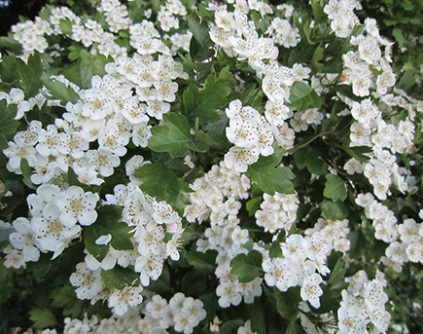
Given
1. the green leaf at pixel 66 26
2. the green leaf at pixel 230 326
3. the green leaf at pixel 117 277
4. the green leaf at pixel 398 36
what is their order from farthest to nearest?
the green leaf at pixel 398 36 → the green leaf at pixel 66 26 → the green leaf at pixel 230 326 → the green leaf at pixel 117 277

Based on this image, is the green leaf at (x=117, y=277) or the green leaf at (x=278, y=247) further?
the green leaf at (x=278, y=247)

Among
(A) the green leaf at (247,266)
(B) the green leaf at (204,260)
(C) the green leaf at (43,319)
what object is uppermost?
(A) the green leaf at (247,266)

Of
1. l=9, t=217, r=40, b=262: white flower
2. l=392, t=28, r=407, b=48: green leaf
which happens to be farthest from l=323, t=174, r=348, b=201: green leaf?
l=392, t=28, r=407, b=48: green leaf

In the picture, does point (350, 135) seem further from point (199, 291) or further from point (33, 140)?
point (33, 140)

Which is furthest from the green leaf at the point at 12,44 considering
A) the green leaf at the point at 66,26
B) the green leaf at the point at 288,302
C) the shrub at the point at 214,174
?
the green leaf at the point at 288,302

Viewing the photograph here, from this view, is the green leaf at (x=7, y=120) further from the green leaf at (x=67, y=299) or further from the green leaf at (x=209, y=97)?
the green leaf at (x=67, y=299)

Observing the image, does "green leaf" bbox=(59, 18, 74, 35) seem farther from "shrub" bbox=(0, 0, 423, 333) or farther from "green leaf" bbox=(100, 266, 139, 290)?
"green leaf" bbox=(100, 266, 139, 290)
